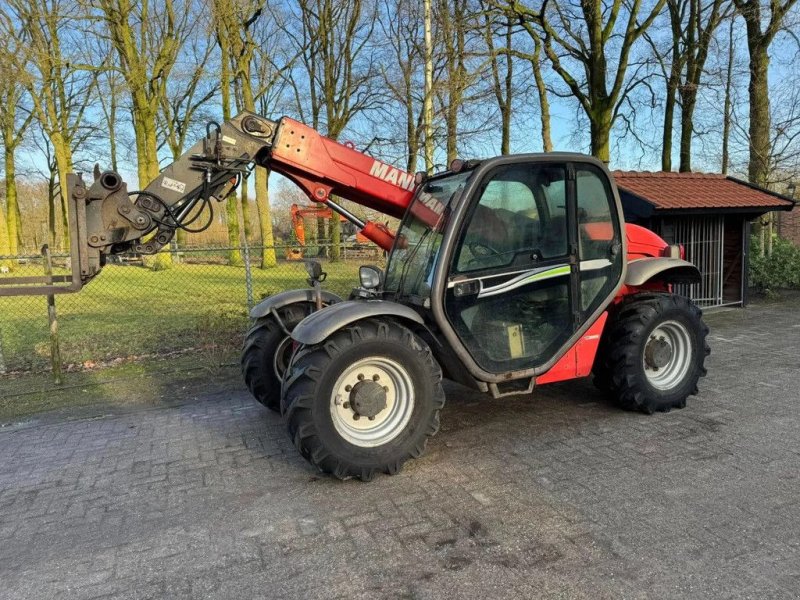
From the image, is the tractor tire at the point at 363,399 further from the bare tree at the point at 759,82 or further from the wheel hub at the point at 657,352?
the bare tree at the point at 759,82

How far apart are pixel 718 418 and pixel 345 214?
11.3 ft

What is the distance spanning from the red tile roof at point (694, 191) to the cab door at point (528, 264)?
4.99 m

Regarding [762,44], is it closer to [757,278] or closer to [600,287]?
[757,278]

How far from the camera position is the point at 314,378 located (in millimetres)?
3578

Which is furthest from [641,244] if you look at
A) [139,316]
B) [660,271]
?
[139,316]

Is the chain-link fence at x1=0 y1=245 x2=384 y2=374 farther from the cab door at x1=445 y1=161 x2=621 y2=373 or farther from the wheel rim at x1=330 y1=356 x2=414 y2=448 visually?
the cab door at x1=445 y1=161 x2=621 y2=373

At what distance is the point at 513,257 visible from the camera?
422 centimetres

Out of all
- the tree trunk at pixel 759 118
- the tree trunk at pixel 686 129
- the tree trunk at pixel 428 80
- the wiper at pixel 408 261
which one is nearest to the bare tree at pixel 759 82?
the tree trunk at pixel 759 118

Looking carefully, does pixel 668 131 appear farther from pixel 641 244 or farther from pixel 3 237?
pixel 3 237

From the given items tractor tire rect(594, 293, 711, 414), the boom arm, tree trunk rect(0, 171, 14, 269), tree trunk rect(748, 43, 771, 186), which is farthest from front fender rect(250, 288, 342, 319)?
tree trunk rect(0, 171, 14, 269)

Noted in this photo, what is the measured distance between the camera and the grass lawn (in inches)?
309

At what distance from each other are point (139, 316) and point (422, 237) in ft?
26.8

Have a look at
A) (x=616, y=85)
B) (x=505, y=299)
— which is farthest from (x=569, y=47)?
(x=505, y=299)

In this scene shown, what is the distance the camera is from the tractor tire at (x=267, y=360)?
488 cm
